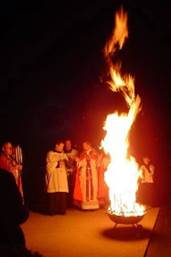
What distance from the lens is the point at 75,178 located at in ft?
43.7

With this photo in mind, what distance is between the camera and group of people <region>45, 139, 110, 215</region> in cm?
1258

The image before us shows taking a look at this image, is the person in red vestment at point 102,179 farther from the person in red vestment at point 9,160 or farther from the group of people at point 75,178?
the person in red vestment at point 9,160

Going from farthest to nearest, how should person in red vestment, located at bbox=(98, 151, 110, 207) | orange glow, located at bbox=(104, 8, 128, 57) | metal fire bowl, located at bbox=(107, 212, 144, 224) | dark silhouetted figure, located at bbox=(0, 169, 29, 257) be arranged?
orange glow, located at bbox=(104, 8, 128, 57) → person in red vestment, located at bbox=(98, 151, 110, 207) → metal fire bowl, located at bbox=(107, 212, 144, 224) → dark silhouetted figure, located at bbox=(0, 169, 29, 257)

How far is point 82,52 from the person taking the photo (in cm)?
1622

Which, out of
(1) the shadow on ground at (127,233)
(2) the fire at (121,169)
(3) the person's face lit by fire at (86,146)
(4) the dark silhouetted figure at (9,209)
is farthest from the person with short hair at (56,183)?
(4) the dark silhouetted figure at (9,209)

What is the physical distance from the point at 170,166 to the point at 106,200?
2.12m

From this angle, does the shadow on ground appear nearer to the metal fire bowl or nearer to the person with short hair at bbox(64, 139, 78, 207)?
the metal fire bowl

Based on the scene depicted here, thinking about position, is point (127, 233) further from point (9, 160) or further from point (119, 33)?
point (119, 33)

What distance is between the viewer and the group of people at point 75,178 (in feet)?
41.3

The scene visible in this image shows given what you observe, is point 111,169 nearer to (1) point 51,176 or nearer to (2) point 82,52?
(1) point 51,176

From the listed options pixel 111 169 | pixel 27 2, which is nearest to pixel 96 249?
pixel 111 169

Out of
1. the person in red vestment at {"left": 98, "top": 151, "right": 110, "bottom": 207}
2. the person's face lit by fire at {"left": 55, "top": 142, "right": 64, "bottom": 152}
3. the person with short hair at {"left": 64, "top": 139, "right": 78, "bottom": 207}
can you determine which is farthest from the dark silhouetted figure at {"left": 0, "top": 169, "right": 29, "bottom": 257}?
the person in red vestment at {"left": 98, "top": 151, "right": 110, "bottom": 207}

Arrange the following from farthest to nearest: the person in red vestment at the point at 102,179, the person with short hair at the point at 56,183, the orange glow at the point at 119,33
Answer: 1. the orange glow at the point at 119,33
2. the person in red vestment at the point at 102,179
3. the person with short hair at the point at 56,183

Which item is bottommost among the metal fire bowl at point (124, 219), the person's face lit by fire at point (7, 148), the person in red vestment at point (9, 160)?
the metal fire bowl at point (124, 219)
